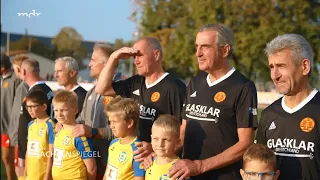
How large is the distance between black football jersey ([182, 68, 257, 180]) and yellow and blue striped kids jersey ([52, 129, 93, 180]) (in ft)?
4.50

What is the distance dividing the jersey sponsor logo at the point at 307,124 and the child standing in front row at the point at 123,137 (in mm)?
1453

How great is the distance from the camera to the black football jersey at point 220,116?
335 cm

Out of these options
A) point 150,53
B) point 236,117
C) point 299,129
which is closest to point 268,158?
point 299,129

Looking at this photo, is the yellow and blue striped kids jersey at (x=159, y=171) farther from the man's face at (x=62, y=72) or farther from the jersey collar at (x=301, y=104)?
the man's face at (x=62, y=72)

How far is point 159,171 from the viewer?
11.5 ft

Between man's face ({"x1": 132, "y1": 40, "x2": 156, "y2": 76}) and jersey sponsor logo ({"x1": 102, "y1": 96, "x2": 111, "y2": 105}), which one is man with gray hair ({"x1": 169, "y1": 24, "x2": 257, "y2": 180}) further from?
jersey sponsor logo ({"x1": 102, "y1": 96, "x2": 111, "y2": 105})

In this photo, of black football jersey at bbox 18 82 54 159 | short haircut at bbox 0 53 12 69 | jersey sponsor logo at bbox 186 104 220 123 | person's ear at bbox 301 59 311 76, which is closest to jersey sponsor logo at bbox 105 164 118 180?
jersey sponsor logo at bbox 186 104 220 123

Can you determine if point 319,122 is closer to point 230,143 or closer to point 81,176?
point 230,143

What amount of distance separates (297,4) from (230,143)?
2949 cm

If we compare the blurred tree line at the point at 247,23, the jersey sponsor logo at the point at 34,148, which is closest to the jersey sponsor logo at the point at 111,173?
the jersey sponsor logo at the point at 34,148

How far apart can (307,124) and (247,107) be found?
536mm

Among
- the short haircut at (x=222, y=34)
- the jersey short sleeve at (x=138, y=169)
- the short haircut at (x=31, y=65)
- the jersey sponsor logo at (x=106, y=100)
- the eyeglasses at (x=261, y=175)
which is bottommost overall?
the jersey short sleeve at (x=138, y=169)

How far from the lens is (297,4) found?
102 ft

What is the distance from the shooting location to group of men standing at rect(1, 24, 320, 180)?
9.55 ft
